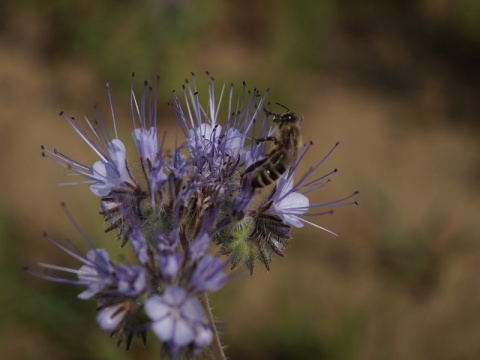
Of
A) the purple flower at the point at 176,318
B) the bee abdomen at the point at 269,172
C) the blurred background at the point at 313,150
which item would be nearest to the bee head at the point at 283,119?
the bee abdomen at the point at 269,172

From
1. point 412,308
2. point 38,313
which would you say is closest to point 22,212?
point 38,313

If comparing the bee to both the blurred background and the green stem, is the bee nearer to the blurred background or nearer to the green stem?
the green stem

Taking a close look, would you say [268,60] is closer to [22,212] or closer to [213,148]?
[22,212]

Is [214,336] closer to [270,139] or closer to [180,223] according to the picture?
[180,223]

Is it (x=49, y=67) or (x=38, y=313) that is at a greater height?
(x=49, y=67)

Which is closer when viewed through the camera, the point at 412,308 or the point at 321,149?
the point at 412,308

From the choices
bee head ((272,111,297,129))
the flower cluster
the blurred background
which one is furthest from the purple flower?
the blurred background
